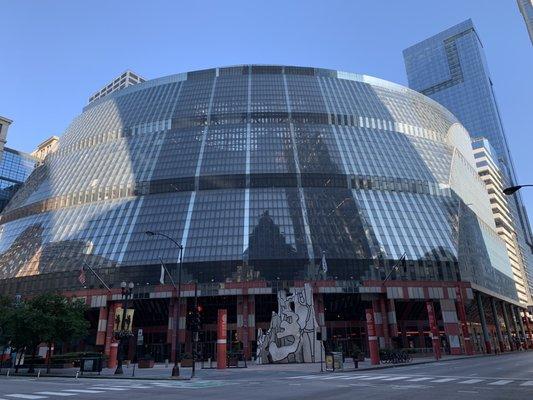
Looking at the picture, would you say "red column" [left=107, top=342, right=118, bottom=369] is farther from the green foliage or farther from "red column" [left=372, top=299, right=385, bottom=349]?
"red column" [left=372, top=299, right=385, bottom=349]

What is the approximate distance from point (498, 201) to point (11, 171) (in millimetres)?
180179

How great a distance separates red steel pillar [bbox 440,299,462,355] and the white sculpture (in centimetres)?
2335

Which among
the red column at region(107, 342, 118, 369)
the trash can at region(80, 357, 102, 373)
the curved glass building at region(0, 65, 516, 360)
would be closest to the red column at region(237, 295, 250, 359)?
the curved glass building at region(0, 65, 516, 360)

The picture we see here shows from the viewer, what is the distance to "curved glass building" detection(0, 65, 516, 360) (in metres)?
60.8

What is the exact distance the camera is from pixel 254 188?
69.4 metres

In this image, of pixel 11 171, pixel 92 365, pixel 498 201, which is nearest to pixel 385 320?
pixel 92 365

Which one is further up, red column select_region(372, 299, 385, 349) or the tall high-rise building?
the tall high-rise building

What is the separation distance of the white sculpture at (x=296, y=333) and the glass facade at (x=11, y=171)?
12856 centimetres

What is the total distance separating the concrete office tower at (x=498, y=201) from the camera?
154 m

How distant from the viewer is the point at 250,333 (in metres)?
56.0

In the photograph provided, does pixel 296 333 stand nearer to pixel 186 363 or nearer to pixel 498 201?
pixel 186 363

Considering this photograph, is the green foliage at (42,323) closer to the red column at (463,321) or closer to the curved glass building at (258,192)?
the curved glass building at (258,192)

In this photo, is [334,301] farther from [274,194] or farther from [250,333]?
[274,194]

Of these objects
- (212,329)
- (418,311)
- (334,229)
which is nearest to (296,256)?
(334,229)
